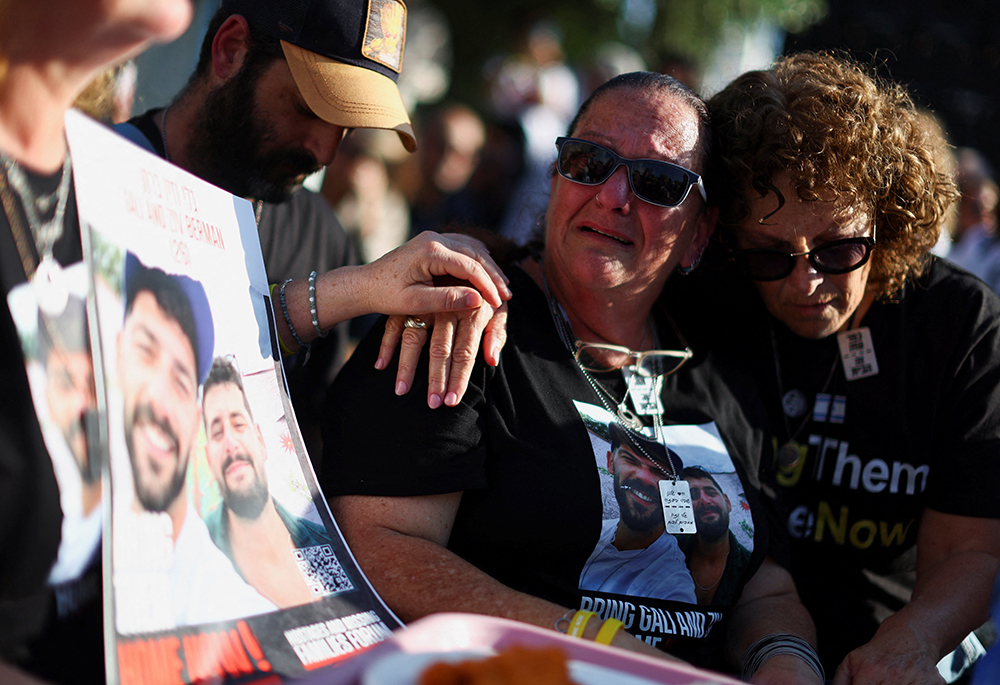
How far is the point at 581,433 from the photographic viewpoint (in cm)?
158

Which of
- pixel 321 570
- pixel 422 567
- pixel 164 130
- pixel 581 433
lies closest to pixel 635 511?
pixel 581 433

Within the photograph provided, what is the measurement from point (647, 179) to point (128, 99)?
1.11 m

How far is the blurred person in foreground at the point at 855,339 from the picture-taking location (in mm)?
1862

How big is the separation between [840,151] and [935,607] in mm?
1076

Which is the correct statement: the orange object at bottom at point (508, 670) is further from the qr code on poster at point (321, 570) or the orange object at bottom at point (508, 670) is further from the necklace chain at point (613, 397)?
the necklace chain at point (613, 397)

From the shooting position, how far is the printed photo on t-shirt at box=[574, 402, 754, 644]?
153 cm

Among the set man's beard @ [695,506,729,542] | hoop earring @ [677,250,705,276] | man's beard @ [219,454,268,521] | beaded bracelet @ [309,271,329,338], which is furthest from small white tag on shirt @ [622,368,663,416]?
man's beard @ [219,454,268,521]

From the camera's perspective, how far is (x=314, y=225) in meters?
2.33

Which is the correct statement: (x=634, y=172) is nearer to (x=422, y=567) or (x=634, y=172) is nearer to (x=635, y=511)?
(x=635, y=511)

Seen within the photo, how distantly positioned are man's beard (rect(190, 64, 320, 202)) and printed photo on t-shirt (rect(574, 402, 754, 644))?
0.99 meters

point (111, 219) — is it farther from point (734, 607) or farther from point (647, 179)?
point (734, 607)

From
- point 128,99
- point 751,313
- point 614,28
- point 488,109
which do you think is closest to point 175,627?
point 128,99

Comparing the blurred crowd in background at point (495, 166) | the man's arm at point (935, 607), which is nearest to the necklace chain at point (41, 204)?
the man's arm at point (935, 607)

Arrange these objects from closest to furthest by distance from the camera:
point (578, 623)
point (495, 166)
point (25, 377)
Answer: point (25, 377) → point (578, 623) → point (495, 166)
